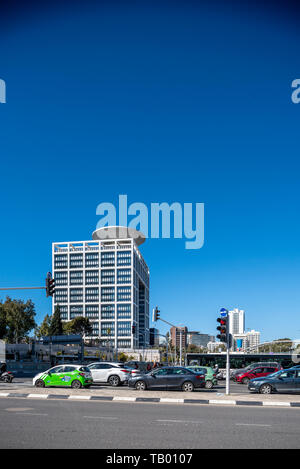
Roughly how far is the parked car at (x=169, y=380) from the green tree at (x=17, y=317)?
92.4 metres

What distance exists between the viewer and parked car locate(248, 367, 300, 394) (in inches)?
938

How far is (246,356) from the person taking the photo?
6222 cm

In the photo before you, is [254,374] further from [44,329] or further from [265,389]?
[44,329]

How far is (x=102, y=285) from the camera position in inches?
6944

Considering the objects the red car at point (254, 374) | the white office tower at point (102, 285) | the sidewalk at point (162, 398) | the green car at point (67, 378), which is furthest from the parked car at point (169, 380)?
the white office tower at point (102, 285)

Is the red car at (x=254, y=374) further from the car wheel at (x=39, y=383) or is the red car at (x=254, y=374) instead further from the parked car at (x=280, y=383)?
the car wheel at (x=39, y=383)

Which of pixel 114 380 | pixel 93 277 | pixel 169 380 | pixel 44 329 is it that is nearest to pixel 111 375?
pixel 114 380

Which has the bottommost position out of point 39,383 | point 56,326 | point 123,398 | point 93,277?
point 56,326

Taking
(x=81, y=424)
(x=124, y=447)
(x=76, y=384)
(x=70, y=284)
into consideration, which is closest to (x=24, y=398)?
(x=76, y=384)

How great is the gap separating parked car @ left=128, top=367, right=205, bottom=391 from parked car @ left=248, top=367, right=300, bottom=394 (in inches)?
121

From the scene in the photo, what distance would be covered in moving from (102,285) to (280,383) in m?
155
